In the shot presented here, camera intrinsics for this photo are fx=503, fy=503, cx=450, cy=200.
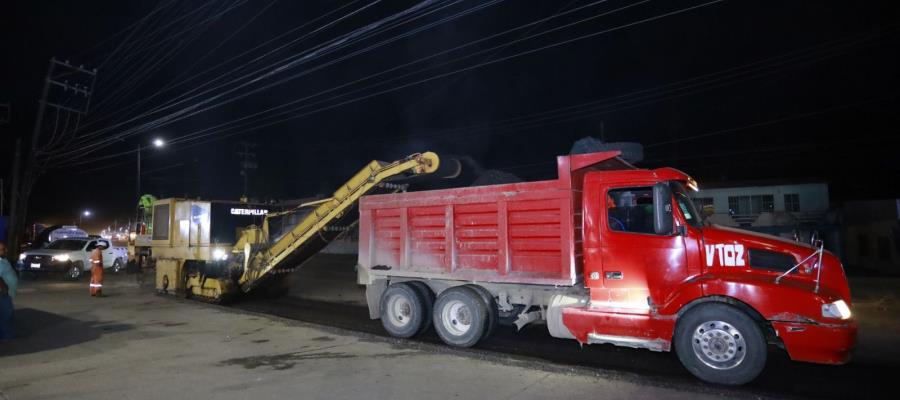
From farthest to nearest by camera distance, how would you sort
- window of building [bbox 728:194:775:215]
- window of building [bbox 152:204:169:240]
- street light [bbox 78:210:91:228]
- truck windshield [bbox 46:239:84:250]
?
street light [bbox 78:210:91:228] → window of building [bbox 728:194:775:215] → truck windshield [bbox 46:239:84:250] → window of building [bbox 152:204:169:240]

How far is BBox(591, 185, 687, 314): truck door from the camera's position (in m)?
6.08

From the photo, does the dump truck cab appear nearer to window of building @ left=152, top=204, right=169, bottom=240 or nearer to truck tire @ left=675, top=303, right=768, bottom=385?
truck tire @ left=675, top=303, right=768, bottom=385

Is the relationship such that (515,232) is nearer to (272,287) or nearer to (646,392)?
(646,392)

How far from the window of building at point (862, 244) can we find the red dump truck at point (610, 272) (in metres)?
23.0

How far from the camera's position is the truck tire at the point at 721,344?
18.0 feet

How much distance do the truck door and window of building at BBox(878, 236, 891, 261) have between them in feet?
70.1

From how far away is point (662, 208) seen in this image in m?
5.98

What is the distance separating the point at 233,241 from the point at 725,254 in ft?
38.9

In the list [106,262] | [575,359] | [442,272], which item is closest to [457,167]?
[442,272]

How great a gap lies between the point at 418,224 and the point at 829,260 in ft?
18.0

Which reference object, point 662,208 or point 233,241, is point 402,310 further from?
point 233,241

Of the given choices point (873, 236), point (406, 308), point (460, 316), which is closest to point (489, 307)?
point (460, 316)

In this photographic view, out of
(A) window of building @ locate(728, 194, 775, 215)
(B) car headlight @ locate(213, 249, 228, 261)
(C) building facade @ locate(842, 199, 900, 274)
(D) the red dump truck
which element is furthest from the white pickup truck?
(A) window of building @ locate(728, 194, 775, 215)

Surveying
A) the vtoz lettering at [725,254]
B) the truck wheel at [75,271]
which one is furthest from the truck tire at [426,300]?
the truck wheel at [75,271]
